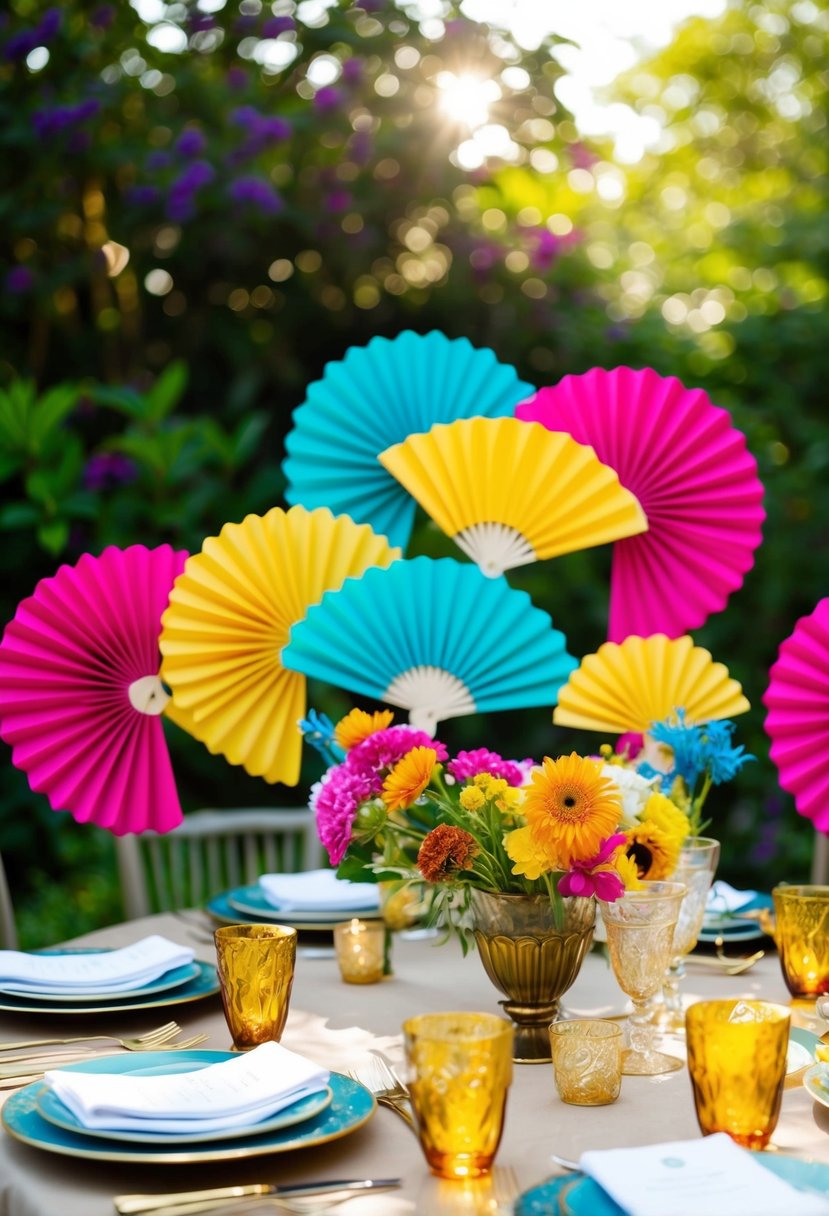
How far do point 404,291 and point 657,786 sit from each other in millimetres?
2396

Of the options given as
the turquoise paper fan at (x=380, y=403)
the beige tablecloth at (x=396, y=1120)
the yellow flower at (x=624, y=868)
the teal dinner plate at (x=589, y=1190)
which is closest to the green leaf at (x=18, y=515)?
the turquoise paper fan at (x=380, y=403)

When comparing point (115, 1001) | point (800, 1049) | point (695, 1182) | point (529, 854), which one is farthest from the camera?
point (115, 1001)

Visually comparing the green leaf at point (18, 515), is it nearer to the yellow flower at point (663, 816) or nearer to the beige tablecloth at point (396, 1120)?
the beige tablecloth at point (396, 1120)

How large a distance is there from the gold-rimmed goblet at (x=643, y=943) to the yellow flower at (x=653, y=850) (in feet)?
0.19

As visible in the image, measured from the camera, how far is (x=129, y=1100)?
0.94 meters

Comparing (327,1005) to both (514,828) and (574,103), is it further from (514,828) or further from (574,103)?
(574,103)

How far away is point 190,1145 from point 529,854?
1.17 ft

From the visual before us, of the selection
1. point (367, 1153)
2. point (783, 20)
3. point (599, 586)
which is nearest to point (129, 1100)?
point (367, 1153)

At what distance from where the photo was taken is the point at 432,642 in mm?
1374

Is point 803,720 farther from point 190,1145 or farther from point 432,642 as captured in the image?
point 190,1145

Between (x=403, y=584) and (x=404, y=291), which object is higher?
(x=404, y=291)

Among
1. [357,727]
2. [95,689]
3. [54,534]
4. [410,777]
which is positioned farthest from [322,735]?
[54,534]

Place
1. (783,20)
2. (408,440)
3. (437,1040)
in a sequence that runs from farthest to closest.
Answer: (783,20) < (408,440) < (437,1040)

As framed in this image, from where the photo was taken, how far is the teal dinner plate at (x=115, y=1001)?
1271 mm
